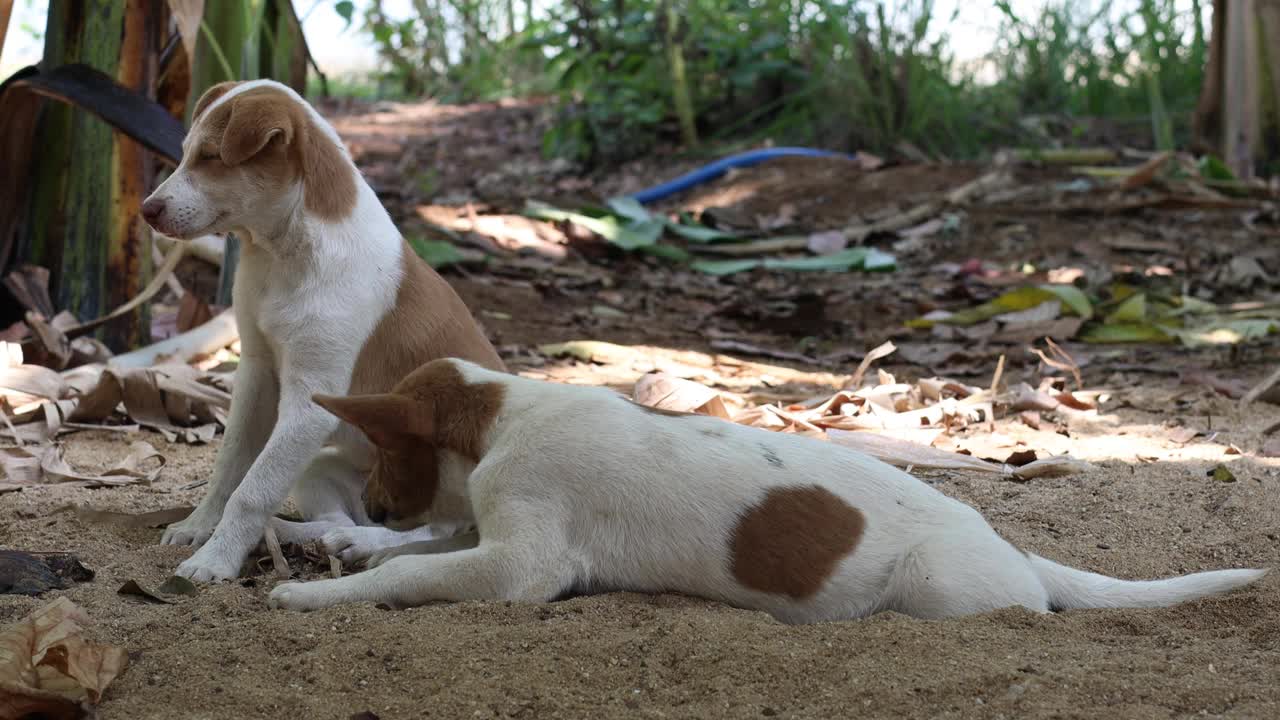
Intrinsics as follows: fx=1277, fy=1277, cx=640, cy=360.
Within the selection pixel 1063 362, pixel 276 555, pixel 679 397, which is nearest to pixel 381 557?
pixel 276 555

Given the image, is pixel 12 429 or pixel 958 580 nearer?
pixel 958 580

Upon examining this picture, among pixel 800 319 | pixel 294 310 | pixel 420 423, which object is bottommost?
pixel 800 319

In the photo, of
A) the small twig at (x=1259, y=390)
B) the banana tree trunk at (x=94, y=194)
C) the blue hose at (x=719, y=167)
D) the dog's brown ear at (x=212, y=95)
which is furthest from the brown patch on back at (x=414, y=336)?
the blue hose at (x=719, y=167)

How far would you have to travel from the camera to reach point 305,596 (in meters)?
2.77

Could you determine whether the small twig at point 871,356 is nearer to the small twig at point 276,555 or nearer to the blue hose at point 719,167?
the small twig at point 276,555

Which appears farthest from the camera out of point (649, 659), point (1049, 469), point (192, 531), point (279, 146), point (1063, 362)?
point (1063, 362)

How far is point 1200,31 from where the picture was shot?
39.0ft

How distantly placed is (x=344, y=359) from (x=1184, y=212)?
7872 mm

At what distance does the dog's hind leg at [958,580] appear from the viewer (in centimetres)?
275

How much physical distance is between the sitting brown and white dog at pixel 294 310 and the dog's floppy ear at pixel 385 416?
86 mm

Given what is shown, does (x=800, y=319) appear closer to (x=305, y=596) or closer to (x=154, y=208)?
(x=154, y=208)

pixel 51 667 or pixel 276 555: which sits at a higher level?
pixel 51 667

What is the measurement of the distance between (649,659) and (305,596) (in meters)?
0.83

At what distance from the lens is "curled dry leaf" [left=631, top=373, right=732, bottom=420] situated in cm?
445
